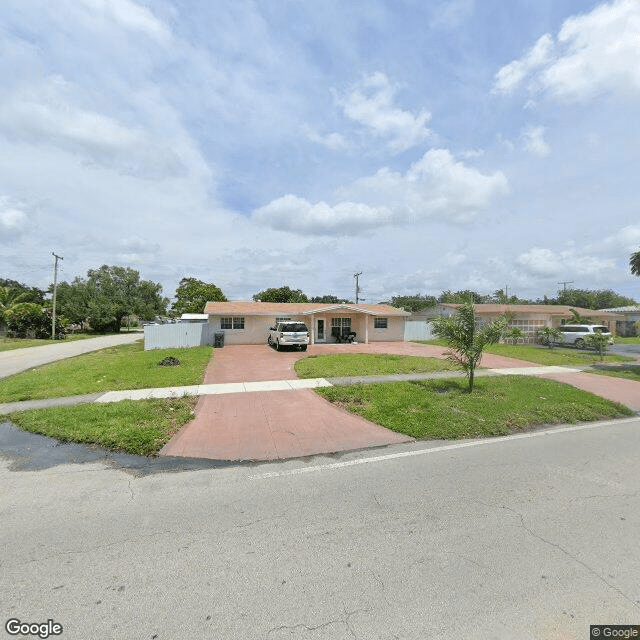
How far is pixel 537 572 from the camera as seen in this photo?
111 inches

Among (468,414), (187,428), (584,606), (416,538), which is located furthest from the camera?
(468,414)

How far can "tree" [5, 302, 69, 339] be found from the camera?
1223 inches

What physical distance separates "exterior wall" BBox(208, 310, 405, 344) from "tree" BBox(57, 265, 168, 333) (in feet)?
82.2

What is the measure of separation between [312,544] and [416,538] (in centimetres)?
102

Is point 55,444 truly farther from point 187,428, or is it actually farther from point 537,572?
point 537,572

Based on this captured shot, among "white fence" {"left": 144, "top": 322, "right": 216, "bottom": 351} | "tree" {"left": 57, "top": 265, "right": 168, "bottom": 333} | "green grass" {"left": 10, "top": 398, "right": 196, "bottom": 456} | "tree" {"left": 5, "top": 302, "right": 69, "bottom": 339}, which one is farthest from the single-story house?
"tree" {"left": 57, "top": 265, "right": 168, "bottom": 333}

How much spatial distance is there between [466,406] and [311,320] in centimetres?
1733

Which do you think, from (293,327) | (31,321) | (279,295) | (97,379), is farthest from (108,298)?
(97,379)

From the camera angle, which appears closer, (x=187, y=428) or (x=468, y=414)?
(x=187, y=428)

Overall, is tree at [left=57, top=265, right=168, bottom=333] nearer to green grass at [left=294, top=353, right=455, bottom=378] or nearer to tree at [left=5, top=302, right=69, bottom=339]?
tree at [left=5, top=302, right=69, bottom=339]

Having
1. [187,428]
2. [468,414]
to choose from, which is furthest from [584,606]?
[187,428]

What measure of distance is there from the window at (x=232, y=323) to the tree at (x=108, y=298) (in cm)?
2464

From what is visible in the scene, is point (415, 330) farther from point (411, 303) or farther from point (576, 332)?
point (411, 303)

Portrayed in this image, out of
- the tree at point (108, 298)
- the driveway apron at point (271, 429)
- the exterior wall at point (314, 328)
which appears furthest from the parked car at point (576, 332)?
the tree at point (108, 298)
